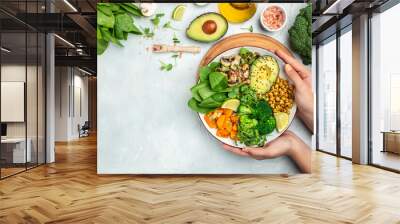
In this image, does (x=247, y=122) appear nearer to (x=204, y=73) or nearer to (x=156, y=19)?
(x=204, y=73)

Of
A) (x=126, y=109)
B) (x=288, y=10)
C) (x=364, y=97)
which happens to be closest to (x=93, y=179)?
(x=126, y=109)

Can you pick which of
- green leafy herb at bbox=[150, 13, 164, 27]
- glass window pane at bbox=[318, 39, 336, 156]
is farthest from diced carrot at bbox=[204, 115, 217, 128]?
glass window pane at bbox=[318, 39, 336, 156]

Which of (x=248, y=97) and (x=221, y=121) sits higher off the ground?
(x=248, y=97)

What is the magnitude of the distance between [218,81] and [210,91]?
21cm

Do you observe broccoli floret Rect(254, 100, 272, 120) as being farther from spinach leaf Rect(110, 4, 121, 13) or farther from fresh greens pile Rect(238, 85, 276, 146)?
spinach leaf Rect(110, 4, 121, 13)

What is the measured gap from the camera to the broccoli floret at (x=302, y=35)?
5.99 m

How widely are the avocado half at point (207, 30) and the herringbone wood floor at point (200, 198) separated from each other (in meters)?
2.23

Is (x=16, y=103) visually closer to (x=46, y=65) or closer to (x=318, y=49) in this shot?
(x=46, y=65)

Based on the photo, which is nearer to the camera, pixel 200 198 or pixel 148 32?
pixel 200 198

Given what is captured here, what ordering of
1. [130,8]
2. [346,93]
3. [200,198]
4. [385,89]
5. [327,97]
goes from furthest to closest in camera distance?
[327,97]
[346,93]
[385,89]
[130,8]
[200,198]

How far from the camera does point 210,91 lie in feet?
19.5

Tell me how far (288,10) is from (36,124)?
16.7 ft

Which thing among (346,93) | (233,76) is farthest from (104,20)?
(346,93)

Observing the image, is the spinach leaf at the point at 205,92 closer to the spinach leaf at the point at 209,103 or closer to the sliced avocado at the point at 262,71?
the spinach leaf at the point at 209,103
